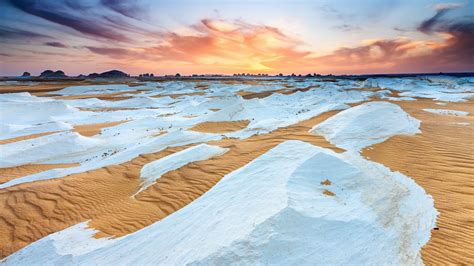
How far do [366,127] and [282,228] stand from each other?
341 inches

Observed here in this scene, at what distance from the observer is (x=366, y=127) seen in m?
10.8

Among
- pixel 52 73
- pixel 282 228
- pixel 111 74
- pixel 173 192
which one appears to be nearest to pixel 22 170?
pixel 173 192

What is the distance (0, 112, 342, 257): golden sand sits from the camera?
565 centimetres

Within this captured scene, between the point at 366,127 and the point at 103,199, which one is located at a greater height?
the point at 366,127

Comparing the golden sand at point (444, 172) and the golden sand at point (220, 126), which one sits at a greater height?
the golden sand at point (444, 172)

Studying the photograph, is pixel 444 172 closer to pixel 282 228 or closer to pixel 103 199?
pixel 282 228

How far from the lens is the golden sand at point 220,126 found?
15522mm

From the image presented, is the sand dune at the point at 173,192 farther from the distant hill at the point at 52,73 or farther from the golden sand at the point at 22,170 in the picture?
the distant hill at the point at 52,73

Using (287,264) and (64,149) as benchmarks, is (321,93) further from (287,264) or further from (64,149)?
(287,264)

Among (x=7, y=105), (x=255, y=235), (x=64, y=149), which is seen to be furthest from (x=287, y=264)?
(x=7, y=105)

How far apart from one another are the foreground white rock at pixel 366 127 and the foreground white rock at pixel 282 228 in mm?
3342

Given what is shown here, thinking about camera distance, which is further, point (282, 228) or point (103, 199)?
point (103, 199)

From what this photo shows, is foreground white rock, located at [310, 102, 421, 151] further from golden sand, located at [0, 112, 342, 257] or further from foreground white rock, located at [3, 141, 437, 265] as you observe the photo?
foreground white rock, located at [3, 141, 437, 265]

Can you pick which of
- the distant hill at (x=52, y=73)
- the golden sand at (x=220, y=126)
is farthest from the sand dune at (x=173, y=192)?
the distant hill at (x=52, y=73)
